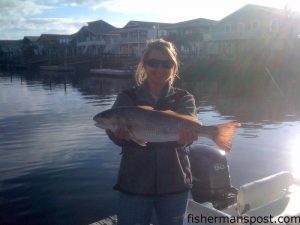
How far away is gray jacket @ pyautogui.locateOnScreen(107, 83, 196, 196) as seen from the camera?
10.6ft

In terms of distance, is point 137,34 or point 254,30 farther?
point 137,34

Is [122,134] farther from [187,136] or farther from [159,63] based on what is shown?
[159,63]

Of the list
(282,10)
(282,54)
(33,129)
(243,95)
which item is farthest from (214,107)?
(282,10)

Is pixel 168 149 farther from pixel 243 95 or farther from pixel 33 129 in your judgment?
pixel 243 95

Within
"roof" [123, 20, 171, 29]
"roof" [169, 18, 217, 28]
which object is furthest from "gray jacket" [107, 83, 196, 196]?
"roof" [123, 20, 171, 29]

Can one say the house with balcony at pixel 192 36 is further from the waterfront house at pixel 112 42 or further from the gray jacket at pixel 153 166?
the gray jacket at pixel 153 166

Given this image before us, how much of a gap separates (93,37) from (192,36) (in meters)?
37.1

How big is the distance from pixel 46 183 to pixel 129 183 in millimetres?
7536

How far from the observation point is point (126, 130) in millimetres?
3250

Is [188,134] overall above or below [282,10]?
below

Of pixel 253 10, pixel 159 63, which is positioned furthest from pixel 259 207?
pixel 253 10

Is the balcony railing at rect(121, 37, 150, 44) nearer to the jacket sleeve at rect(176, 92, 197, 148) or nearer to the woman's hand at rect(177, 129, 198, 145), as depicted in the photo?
the jacket sleeve at rect(176, 92, 197, 148)

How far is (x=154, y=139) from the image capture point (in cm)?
331

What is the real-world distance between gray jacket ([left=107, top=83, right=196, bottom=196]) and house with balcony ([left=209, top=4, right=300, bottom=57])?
45827mm
